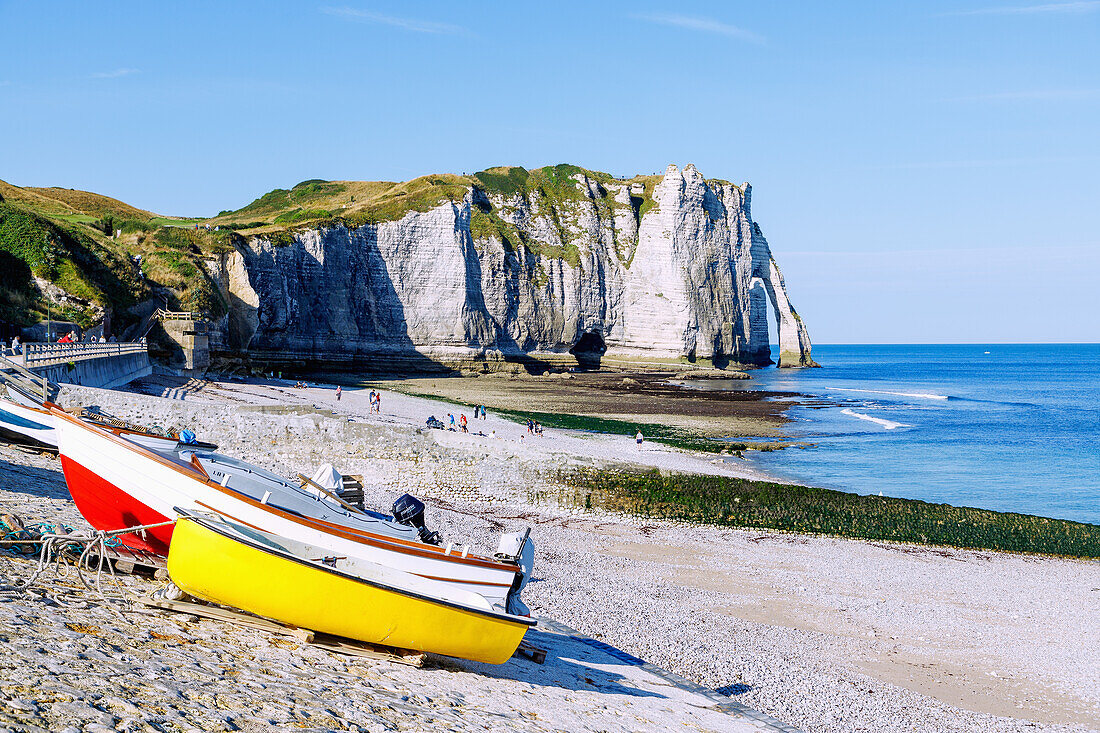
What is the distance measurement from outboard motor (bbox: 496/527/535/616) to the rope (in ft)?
12.8

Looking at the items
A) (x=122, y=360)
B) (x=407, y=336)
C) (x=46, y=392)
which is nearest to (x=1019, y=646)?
(x=46, y=392)

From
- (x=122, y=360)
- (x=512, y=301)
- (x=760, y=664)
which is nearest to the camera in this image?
(x=760, y=664)

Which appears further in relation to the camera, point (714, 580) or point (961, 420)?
point (961, 420)

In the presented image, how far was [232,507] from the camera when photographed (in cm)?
877

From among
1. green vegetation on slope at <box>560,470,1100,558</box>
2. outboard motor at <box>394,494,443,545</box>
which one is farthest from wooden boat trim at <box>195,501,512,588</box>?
green vegetation on slope at <box>560,470,1100,558</box>

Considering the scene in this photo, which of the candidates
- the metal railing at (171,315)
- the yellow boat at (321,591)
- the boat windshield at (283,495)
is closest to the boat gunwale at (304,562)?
the yellow boat at (321,591)

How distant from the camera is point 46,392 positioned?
11023 mm

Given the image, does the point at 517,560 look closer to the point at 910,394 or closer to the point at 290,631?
the point at 290,631

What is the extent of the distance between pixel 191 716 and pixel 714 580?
48.1 ft

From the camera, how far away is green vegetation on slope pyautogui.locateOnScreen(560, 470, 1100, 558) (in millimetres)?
24141

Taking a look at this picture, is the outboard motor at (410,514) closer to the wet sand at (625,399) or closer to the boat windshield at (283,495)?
the boat windshield at (283,495)

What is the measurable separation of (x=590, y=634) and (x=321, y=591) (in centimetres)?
700

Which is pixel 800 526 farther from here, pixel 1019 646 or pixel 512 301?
pixel 512 301

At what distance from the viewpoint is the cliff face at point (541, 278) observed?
78.5 m
